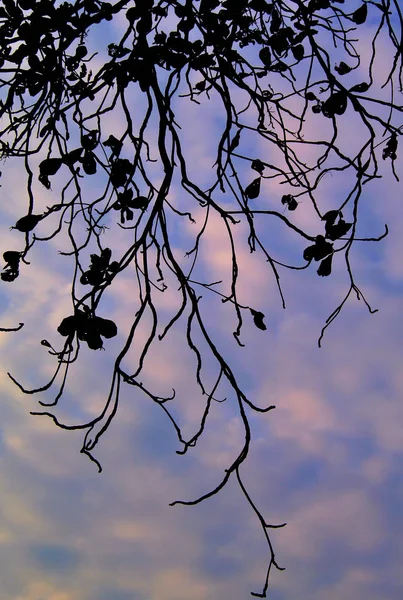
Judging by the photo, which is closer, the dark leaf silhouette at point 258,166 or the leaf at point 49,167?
the leaf at point 49,167

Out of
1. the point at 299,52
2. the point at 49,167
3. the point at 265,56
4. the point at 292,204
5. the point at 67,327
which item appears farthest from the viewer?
the point at 265,56

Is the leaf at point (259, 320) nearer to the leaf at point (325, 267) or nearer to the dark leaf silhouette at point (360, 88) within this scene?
the leaf at point (325, 267)

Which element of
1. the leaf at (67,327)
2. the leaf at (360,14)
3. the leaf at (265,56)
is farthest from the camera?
the leaf at (265,56)

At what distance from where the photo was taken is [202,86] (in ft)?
9.97

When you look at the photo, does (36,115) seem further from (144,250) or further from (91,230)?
(144,250)

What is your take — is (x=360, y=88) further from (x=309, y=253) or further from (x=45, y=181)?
(x=45, y=181)

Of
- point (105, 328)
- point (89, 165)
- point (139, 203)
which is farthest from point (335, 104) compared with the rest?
point (105, 328)

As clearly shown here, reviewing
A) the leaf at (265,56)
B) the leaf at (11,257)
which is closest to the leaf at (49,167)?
the leaf at (11,257)

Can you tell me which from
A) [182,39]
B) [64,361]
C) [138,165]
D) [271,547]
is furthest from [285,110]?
[271,547]

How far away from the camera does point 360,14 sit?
262 cm

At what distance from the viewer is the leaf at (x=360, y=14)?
8.59 feet

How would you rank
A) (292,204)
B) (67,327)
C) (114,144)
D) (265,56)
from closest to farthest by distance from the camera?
(67,327) < (114,144) < (292,204) < (265,56)

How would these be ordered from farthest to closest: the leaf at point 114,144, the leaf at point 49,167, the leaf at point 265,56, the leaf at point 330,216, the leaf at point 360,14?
the leaf at point 265,56, the leaf at point 360,14, the leaf at point 114,144, the leaf at point 330,216, the leaf at point 49,167

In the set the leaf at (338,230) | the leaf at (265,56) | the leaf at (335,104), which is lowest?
the leaf at (338,230)
